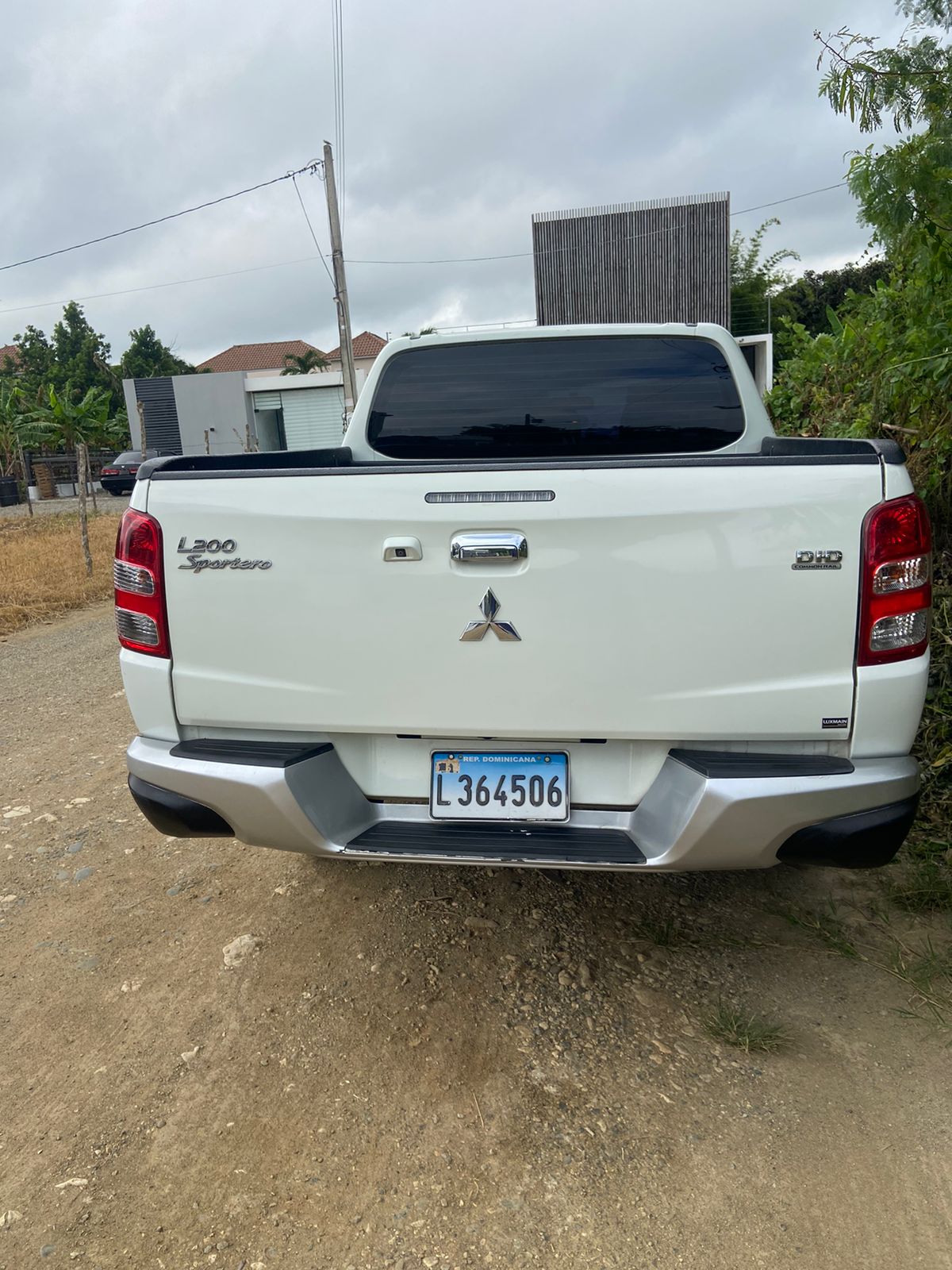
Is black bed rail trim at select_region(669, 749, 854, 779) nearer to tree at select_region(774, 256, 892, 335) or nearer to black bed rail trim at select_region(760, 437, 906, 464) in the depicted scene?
black bed rail trim at select_region(760, 437, 906, 464)

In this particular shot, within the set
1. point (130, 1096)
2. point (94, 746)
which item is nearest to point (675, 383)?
point (130, 1096)

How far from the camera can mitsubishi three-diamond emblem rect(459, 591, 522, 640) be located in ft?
7.23

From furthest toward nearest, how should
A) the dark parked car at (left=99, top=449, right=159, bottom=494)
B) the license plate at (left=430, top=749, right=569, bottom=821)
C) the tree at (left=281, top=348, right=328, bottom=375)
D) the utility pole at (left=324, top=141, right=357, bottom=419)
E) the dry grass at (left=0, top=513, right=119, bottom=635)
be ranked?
the tree at (left=281, top=348, right=328, bottom=375) < the dark parked car at (left=99, top=449, right=159, bottom=494) < the utility pole at (left=324, top=141, right=357, bottom=419) < the dry grass at (left=0, top=513, right=119, bottom=635) < the license plate at (left=430, top=749, right=569, bottom=821)

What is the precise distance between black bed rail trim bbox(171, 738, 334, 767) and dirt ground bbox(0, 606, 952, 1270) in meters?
0.81

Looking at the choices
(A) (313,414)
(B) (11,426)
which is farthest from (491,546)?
(A) (313,414)

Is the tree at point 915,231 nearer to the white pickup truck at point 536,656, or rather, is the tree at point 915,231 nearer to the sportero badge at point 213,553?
the white pickup truck at point 536,656

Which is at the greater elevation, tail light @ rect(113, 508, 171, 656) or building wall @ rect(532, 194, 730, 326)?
building wall @ rect(532, 194, 730, 326)

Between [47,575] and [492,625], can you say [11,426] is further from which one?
[492,625]

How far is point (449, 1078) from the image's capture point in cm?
232

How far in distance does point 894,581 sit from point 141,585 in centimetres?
188

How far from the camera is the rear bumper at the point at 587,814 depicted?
2.15 meters

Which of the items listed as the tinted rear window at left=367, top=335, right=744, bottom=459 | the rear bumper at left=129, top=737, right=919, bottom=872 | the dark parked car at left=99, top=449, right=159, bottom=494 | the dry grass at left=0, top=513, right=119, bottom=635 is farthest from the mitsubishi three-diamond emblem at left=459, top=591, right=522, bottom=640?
the dark parked car at left=99, top=449, right=159, bottom=494

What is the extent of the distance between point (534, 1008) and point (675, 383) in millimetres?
2274

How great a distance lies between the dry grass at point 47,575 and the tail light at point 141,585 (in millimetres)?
7295
